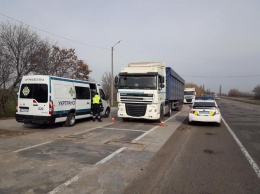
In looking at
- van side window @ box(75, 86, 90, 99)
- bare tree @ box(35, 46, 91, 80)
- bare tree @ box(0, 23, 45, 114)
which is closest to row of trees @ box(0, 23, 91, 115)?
bare tree @ box(0, 23, 45, 114)

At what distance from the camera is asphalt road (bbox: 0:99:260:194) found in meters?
4.85

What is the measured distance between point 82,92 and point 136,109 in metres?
3.23

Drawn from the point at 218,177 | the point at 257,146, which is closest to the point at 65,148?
the point at 218,177

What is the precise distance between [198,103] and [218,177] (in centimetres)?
947

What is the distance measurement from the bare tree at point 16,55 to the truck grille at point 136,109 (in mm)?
9670

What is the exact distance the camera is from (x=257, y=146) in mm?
8781

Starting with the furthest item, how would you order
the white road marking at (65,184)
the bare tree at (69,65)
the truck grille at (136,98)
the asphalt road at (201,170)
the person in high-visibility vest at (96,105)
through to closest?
the bare tree at (69,65) → the person in high-visibility vest at (96,105) → the truck grille at (136,98) → the asphalt road at (201,170) → the white road marking at (65,184)

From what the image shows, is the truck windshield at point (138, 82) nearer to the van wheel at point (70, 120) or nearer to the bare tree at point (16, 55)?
the van wheel at point (70, 120)

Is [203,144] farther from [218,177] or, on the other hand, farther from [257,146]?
[218,177]

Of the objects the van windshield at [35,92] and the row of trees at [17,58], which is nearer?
the van windshield at [35,92]

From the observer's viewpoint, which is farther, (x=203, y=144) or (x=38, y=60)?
(x=38, y=60)

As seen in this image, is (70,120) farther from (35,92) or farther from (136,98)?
(136,98)

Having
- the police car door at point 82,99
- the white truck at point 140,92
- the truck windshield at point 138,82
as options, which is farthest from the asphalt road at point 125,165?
the truck windshield at point 138,82

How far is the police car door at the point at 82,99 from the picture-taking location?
1375 cm
